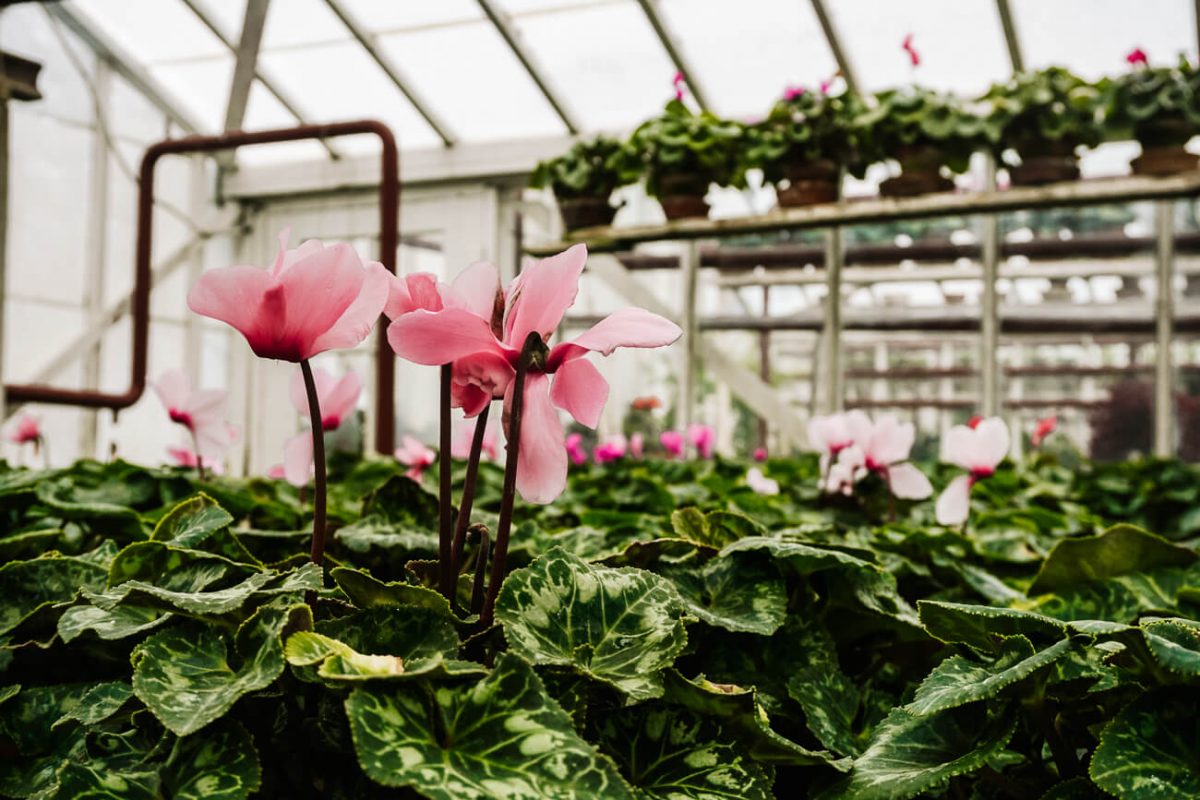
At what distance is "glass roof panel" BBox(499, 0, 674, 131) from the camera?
5.41 meters

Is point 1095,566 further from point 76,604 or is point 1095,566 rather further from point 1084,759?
point 76,604

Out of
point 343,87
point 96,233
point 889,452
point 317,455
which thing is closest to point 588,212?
point 343,87

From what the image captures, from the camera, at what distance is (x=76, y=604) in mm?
711

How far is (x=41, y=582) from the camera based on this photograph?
2.65ft

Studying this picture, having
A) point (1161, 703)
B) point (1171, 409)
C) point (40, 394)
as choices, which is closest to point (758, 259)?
point (1171, 409)

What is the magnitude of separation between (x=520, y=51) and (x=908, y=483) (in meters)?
4.59

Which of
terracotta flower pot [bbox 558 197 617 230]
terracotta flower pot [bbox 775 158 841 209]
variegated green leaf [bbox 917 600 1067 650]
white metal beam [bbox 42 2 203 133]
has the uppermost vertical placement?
white metal beam [bbox 42 2 203 133]

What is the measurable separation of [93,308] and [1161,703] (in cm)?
669

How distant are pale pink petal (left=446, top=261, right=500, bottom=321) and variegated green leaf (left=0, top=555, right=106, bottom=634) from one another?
382mm

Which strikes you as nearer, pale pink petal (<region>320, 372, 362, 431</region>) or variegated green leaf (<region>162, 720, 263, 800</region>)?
variegated green leaf (<region>162, 720, 263, 800</region>)

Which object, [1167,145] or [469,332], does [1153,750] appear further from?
[1167,145]

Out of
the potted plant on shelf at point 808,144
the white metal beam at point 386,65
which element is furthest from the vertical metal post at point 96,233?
the potted plant on shelf at point 808,144

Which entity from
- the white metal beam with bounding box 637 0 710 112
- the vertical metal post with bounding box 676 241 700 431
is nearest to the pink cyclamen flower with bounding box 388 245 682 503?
the white metal beam with bounding box 637 0 710 112

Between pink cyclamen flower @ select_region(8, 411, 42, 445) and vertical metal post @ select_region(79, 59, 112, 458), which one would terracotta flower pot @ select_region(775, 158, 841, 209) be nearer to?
pink cyclamen flower @ select_region(8, 411, 42, 445)
